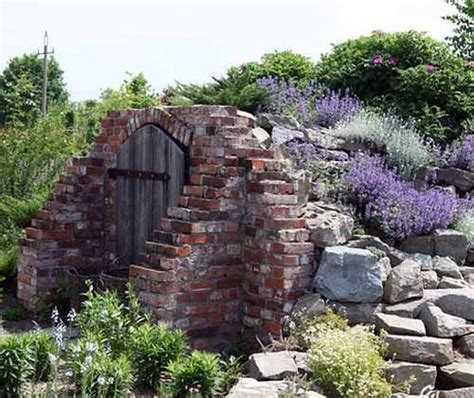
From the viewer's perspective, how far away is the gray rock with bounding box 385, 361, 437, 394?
5.23 meters

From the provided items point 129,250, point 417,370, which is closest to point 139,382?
point 417,370

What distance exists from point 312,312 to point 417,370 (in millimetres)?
886

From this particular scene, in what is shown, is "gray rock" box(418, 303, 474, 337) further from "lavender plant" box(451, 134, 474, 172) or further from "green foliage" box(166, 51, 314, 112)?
"green foliage" box(166, 51, 314, 112)

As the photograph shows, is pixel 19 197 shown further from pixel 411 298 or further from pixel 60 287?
pixel 411 298

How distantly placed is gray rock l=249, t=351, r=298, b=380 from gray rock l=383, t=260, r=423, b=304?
41.0 inches

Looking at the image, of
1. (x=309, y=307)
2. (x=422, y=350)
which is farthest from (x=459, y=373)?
(x=309, y=307)

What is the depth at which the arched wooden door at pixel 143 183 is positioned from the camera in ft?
22.4

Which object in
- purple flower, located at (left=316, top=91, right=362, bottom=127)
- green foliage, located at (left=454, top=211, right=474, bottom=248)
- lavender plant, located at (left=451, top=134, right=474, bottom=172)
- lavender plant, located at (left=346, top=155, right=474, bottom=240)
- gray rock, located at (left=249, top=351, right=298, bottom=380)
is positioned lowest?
gray rock, located at (left=249, top=351, right=298, bottom=380)

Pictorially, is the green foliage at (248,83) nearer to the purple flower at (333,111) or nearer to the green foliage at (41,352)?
the purple flower at (333,111)

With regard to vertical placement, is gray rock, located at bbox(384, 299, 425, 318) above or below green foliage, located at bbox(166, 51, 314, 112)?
below

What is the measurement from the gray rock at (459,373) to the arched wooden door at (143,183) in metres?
2.73

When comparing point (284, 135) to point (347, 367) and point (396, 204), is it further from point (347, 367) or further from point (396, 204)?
point (347, 367)

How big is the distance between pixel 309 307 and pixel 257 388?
3.98 feet

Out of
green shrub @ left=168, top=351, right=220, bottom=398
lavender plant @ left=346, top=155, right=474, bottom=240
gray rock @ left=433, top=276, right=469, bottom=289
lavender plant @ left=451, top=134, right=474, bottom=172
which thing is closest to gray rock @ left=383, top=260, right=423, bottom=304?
gray rock @ left=433, top=276, right=469, bottom=289
